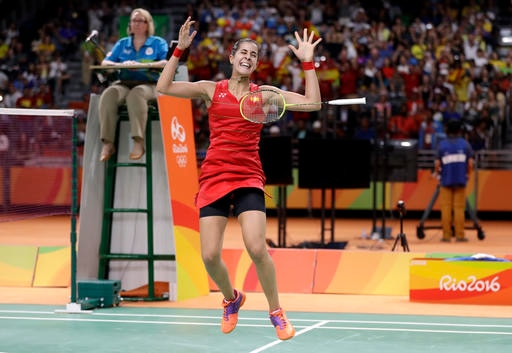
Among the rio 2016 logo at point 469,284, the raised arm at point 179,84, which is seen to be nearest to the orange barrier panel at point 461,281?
the rio 2016 logo at point 469,284

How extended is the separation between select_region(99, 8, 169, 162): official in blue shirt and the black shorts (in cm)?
371

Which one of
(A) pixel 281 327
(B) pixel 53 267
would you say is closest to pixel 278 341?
(A) pixel 281 327

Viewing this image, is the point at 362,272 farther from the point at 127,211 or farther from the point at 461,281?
the point at 127,211

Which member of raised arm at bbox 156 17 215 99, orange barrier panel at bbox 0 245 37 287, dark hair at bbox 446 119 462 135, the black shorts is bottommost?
orange barrier panel at bbox 0 245 37 287

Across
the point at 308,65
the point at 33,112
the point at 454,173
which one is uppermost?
the point at 308,65

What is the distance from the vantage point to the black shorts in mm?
7629

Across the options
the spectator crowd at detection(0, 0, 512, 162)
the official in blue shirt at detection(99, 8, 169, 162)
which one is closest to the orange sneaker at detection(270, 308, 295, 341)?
the official in blue shirt at detection(99, 8, 169, 162)

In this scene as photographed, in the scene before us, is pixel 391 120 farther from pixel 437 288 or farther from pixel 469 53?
pixel 437 288

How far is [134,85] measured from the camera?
11445 mm

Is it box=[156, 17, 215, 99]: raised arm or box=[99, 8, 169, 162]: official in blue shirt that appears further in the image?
box=[99, 8, 169, 162]: official in blue shirt

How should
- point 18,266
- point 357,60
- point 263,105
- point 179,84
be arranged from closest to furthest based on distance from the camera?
point 263,105
point 179,84
point 18,266
point 357,60

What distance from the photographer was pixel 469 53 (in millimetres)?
23109

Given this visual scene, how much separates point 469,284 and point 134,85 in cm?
443

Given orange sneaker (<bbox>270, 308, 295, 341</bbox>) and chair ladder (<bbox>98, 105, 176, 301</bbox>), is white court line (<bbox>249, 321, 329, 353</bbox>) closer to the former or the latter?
orange sneaker (<bbox>270, 308, 295, 341</bbox>)
